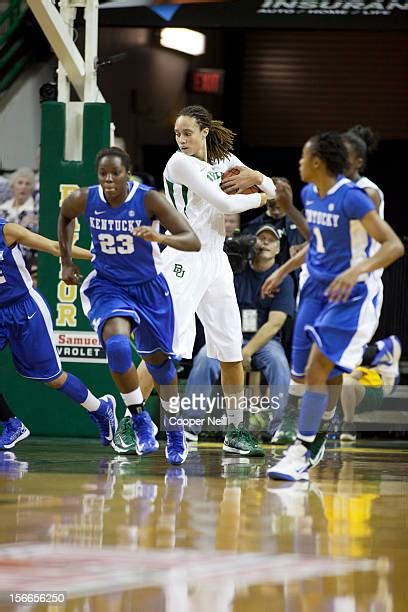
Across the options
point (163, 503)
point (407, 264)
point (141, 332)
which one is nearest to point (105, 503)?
point (163, 503)

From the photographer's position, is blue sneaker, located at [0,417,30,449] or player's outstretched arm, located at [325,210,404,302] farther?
blue sneaker, located at [0,417,30,449]

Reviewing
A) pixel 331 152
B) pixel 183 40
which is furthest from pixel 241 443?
pixel 183 40

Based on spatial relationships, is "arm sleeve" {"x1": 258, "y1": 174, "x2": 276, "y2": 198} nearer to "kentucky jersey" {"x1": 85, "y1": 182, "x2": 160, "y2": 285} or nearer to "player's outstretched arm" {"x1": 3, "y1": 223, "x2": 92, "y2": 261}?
"kentucky jersey" {"x1": 85, "y1": 182, "x2": 160, "y2": 285}

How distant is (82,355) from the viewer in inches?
356

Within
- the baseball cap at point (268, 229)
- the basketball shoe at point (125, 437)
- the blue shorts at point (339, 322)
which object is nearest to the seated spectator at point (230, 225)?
the baseball cap at point (268, 229)

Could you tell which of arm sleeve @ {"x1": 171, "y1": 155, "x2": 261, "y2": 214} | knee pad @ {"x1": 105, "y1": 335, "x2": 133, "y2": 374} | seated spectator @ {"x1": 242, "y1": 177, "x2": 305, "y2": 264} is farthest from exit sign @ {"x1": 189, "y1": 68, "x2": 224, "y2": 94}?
knee pad @ {"x1": 105, "y1": 335, "x2": 133, "y2": 374}

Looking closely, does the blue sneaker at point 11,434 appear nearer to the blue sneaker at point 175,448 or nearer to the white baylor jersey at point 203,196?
the blue sneaker at point 175,448

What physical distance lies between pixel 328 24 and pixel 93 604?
28.5ft

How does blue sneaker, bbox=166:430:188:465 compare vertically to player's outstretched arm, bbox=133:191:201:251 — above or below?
below

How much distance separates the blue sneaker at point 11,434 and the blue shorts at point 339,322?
7.31 feet

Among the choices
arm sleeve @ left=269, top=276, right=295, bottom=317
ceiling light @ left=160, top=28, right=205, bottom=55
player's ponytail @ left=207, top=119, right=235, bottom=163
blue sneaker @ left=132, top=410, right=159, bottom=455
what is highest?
ceiling light @ left=160, top=28, right=205, bottom=55

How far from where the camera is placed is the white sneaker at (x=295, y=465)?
21.0 ft

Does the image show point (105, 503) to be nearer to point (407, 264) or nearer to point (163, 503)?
point (163, 503)

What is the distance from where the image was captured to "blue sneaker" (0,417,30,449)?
7844 millimetres
